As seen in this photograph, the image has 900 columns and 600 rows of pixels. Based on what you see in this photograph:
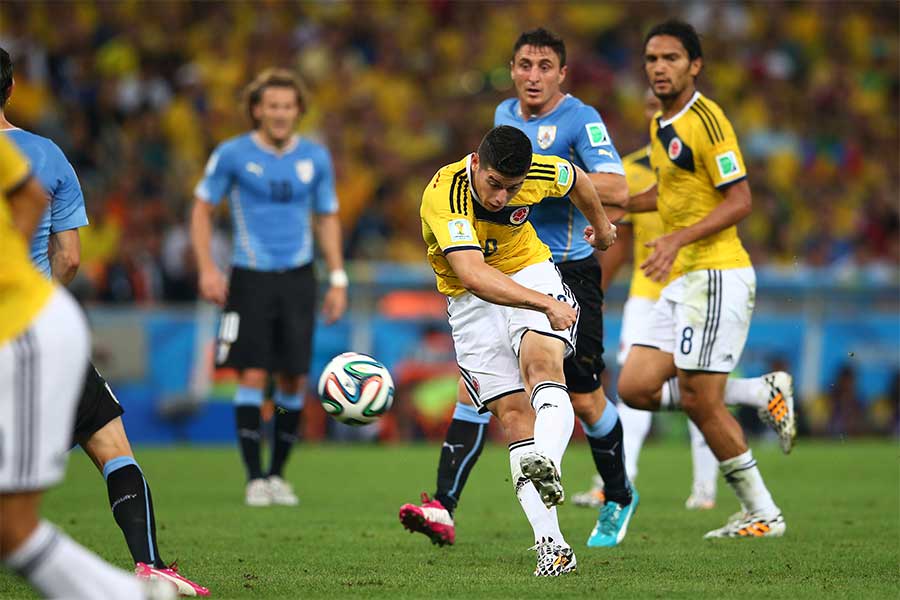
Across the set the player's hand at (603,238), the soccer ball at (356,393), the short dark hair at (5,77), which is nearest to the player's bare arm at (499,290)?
the player's hand at (603,238)

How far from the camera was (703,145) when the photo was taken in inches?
296

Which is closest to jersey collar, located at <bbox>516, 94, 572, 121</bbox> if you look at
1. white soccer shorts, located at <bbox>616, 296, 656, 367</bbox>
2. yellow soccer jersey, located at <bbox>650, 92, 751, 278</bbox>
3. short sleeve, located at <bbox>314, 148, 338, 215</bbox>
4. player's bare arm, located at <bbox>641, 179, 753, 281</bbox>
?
yellow soccer jersey, located at <bbox>650, 92, 751, 278</bbox>

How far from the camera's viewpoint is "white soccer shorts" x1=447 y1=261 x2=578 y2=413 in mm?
6258

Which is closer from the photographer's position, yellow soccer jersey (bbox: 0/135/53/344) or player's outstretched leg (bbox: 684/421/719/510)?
yellow soccer jersey (bbox: 0/135/53/344)

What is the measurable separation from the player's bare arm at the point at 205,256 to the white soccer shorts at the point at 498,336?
3.74 meters

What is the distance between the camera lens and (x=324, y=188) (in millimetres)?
10164

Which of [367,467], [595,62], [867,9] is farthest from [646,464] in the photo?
[867,9]

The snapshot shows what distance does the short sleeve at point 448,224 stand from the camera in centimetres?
601

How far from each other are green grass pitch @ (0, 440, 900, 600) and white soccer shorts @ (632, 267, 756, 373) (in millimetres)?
1002

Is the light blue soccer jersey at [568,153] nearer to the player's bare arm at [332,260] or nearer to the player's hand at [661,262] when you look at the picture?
the player's hand at [661,262]

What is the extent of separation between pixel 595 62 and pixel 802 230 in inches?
165

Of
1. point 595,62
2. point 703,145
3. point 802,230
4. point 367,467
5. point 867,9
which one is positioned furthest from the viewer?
point 867,9

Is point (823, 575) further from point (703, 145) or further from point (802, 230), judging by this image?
point (802, 230)

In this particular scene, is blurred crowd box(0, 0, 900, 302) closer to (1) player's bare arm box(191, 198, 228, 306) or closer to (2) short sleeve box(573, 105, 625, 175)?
(1) player's bare arm box(191, 198, 228, 306)
